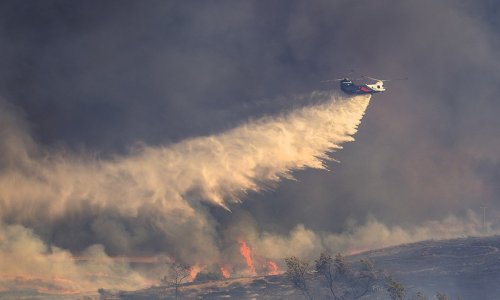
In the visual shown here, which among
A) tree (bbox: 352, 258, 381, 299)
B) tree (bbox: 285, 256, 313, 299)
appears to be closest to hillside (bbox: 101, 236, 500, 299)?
tree (bbox: 352, 258, 381, 299)

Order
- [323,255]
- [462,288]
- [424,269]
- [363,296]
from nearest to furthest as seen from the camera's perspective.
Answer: [323,255] < [363,296] < [462,288] < [424,269]

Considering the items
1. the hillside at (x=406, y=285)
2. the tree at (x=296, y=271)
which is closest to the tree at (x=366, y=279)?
the hillside at (x=406, y=285)

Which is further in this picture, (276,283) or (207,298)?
(276,283)

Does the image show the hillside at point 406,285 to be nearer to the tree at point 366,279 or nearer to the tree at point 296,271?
the tree at point 366,279

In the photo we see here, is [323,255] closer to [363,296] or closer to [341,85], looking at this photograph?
[363,296]

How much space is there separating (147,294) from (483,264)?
4219 inches

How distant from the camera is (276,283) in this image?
17825 cm

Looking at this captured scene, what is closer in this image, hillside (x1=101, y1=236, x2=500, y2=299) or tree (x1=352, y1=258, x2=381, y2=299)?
tree (x1=352, y1=258, x2=381, y2=299)

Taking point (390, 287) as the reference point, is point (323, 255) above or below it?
above

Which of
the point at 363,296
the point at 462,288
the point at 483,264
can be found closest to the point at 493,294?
the point at 462,288

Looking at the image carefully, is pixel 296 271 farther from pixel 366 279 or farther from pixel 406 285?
pixel 406 285

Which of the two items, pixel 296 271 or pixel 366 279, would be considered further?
pixel 366 279

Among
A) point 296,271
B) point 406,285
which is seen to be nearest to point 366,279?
point 296,271

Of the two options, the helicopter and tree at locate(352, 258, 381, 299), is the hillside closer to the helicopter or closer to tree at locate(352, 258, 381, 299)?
tree at locate(352, 258, 381, 299)
